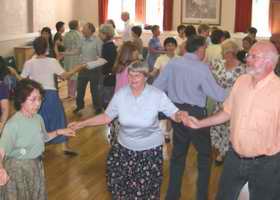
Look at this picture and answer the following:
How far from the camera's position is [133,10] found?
47.0 ft

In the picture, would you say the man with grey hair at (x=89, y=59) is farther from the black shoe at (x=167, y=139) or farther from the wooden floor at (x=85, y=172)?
the black shoe at (x=167, y=139)

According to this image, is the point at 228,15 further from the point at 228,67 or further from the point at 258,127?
the point at 258,127

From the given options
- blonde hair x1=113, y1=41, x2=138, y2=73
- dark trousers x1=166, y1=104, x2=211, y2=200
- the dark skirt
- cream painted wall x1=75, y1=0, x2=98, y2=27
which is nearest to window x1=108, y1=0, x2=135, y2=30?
cream painted wall x1=75, y1=0, x2=98, y2=27

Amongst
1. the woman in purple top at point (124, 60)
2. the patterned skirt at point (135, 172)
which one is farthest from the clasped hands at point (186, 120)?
the woman in purple top at point (124, 60)

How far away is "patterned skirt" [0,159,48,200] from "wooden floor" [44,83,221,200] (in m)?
1.39

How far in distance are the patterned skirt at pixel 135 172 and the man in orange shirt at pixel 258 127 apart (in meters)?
0.65

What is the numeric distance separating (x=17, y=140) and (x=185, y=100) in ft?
5.45

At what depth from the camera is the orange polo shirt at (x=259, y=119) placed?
367cm

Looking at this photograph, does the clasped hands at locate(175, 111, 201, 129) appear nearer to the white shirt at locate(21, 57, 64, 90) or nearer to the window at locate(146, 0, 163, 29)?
the white shirt at locate(21, 57, 64, 90)

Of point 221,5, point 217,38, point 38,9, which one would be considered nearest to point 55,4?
point 38,9

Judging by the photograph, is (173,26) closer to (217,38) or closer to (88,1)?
Answer: (88,1)

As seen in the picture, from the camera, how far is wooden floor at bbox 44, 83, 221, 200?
219 inches

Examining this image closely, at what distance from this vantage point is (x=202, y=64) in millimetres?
4844

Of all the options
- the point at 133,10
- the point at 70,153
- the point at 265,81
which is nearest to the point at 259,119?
the point at 265,81
